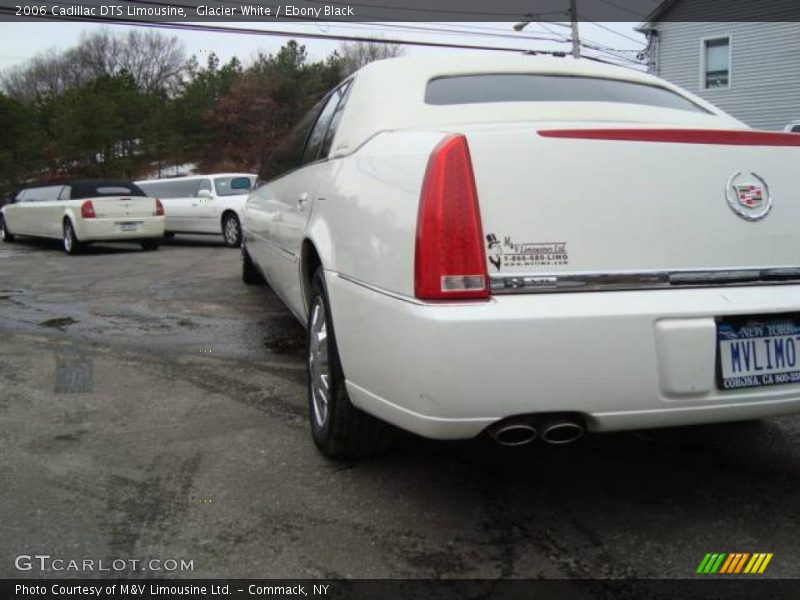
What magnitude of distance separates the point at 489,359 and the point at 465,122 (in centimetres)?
109

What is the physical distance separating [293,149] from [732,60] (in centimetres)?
2056

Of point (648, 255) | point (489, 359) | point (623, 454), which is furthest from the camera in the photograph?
point (623, 454)

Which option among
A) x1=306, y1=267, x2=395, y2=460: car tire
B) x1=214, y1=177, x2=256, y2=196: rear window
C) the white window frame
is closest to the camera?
x1=306, y1=267, x2=395, y2=460: car tire

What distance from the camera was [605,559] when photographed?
7.94ft

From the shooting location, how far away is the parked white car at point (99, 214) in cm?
1340

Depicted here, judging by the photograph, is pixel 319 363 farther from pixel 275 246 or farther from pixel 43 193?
pixel 43 193

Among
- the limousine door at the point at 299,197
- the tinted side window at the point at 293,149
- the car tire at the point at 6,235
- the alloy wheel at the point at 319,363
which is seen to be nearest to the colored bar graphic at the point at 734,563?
the alloy wheel at the point at 319,363

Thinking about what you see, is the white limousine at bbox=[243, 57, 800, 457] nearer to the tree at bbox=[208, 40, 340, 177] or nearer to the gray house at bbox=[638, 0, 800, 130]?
the gray house at bbox=[638, 0, 800, 130]

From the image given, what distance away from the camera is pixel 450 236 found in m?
2.32

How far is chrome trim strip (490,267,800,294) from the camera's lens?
2.32 m

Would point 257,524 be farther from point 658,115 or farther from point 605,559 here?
point 658,115

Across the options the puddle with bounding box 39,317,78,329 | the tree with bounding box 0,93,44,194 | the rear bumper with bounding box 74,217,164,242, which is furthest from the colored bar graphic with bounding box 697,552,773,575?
the tree with bounding box 0,93,44,194

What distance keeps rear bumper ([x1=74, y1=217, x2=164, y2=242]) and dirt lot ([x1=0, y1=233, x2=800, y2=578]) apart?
9260mm

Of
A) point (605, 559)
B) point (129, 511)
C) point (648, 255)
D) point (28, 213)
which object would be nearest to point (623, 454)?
point (605, 559)
